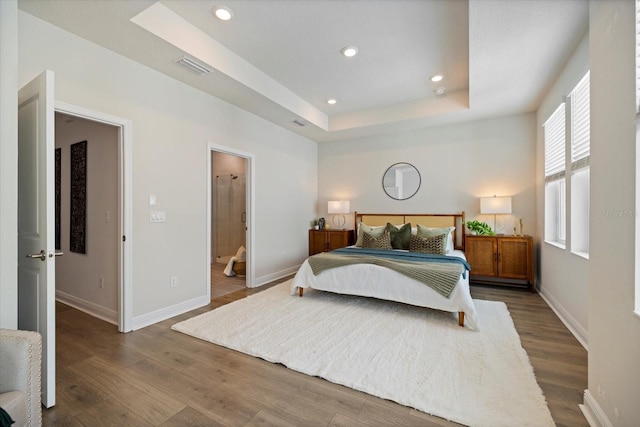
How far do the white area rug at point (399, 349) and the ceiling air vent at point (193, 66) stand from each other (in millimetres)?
2609

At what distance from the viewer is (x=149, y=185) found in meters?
3.05

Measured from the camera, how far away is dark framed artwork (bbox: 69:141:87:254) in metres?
3.41

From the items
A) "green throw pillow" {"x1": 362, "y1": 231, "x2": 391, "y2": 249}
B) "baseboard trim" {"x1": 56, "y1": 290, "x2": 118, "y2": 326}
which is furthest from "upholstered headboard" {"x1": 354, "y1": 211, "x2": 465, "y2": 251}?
"baseboard trim" {"x1": 56, "y1": 290, "x2": 118, "y2": 326}

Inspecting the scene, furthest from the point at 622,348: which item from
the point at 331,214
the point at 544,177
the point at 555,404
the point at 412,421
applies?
the point at 331,214

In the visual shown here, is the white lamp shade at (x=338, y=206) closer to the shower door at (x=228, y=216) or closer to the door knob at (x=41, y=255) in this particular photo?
the shower door at (x=228, y=216)

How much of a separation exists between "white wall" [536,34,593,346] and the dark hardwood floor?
0.27 metres

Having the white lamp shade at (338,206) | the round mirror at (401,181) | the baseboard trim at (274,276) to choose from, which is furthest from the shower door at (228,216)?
the round mirror at (401,181)

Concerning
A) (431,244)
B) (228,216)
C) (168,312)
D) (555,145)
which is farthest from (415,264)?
(228,216)

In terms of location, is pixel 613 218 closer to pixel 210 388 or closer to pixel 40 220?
pixel 210 388

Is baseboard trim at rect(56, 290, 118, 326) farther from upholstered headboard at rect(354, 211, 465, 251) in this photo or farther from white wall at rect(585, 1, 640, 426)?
upholstered headboard at rect(354, 211, 465, 251)

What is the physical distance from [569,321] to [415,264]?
152cm

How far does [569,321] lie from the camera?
9.41 feet

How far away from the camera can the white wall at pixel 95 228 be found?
3.07 metres

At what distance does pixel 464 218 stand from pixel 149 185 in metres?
4.60
